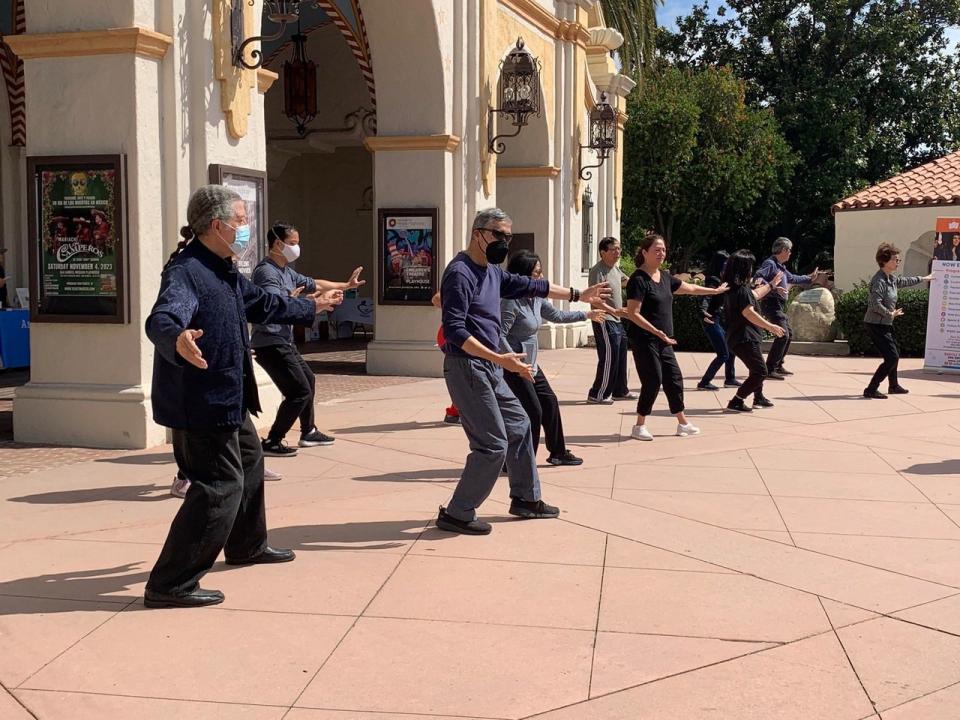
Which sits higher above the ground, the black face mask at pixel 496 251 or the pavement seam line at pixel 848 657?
the black face mask at pixel 496 251

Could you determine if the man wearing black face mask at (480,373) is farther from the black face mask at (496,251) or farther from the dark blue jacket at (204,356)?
the dark blue jacket at (204,356)

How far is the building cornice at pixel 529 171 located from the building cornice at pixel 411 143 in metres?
4.22

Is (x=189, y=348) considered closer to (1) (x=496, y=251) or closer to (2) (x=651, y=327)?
(1) (x=496, y=251)

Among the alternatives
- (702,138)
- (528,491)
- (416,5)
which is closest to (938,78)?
(702,138)

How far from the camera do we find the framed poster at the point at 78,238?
8344 millimetres

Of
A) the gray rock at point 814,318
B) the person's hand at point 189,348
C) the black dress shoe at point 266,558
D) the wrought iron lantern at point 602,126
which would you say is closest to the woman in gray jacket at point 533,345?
the black dress shoe at point 266,558

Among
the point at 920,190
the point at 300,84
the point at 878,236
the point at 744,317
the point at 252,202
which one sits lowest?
the point at 744,317

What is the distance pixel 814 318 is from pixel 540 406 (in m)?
11.6

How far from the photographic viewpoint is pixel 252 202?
9469 mm

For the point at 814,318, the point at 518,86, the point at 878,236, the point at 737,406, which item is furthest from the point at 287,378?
the point at 878,236

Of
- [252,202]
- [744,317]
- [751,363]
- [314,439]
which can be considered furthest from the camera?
[751,363]

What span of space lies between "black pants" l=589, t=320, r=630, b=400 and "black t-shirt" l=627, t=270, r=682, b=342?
2.32 metres

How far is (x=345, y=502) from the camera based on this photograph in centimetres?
663

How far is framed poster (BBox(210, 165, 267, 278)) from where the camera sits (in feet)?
30.0
